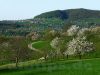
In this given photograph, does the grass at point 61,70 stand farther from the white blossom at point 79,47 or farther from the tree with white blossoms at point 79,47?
the white blossom at point 79,47

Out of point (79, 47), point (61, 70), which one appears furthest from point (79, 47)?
point (61, 70)

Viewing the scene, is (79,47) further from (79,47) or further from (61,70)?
(61,70)

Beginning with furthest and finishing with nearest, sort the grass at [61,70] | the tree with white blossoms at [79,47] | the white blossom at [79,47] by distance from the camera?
the white blossom at [79,47]
the tree with white blossoms at [79,47]
the grass at [61,70]

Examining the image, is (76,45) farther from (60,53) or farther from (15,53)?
(15,53)

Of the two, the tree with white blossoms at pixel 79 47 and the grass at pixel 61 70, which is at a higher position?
the tree with white blossoms at pixel 79 47

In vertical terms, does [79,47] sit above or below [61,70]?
above

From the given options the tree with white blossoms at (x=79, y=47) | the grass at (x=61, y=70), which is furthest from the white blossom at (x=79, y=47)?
the grass at (x=61, y=70)

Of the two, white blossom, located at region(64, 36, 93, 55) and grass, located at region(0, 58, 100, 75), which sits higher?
white blossom, located at region(64, 36, 93, 55)

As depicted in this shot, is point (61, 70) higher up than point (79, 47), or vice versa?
point (79, 47)

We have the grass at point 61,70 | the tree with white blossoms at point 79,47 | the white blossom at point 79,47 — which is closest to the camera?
the grass at point 61,70

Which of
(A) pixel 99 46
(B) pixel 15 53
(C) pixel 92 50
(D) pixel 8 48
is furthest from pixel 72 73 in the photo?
(A) pixel 99 46

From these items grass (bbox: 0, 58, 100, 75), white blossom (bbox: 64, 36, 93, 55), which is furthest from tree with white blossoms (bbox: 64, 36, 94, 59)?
grass (bbox: 0, 58, 100, 75)

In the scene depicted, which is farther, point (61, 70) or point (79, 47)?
point (79, 47)

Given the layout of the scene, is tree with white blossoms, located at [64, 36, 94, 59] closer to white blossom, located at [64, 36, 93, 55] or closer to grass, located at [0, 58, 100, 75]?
white blossom, located at [64, 36, 93, 55]
